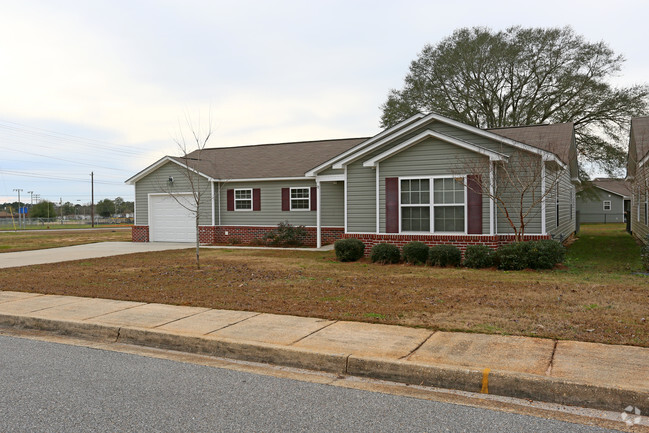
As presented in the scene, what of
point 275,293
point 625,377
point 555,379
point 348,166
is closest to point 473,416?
point 555,379

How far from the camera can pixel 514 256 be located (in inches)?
476

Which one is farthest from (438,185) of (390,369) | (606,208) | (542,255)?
(606,208)

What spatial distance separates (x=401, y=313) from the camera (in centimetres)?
735

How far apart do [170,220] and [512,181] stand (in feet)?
52.5

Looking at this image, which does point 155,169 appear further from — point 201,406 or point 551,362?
point 551,362

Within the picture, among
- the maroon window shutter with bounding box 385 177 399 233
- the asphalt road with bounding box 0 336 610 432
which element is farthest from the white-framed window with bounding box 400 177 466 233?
the asphalt road with bounding box 0 336 610 432

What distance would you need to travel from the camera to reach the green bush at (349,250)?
1445cm

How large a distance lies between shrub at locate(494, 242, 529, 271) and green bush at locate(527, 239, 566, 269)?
105 millimetres

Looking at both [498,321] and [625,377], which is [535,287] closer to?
[498,321]

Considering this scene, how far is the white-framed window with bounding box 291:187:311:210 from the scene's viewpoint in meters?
21.4

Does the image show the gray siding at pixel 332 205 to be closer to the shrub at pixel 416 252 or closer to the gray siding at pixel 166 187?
the gray siding at pixel 166 187

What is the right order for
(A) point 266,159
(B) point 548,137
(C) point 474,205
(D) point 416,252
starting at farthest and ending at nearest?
(A) point 266,159 < (B) point 548,137 < (C) point 474,205 < (D) point 416,252

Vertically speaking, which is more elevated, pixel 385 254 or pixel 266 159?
pixel 266 159

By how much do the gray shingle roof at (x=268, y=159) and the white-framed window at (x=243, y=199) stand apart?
0.64 meters
